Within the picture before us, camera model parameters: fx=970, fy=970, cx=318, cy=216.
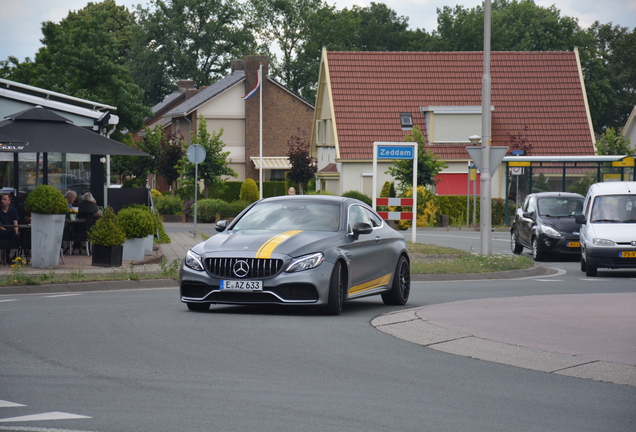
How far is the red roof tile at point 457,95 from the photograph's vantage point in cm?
5194

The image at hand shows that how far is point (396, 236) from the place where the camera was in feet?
45.3

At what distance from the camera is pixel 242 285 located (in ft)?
36.8

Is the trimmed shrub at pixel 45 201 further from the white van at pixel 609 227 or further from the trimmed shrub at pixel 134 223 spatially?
the white van at pixel 609 227

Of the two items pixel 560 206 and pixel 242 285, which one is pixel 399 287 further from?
pixel 560 206

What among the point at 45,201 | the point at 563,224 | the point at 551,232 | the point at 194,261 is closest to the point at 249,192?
the point at 563,224

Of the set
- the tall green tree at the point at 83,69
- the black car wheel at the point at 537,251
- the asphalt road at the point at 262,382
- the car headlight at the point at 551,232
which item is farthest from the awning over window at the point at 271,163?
the asphalt road at the point at 262,382

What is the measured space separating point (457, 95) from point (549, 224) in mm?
29503

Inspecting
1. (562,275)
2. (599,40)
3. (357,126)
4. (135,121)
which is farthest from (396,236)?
(599,40)

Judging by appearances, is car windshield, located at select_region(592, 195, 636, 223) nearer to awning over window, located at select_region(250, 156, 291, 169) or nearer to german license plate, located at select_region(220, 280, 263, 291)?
german license plate, located at select_region(220, 280, 263, 291)

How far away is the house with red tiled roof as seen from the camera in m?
51.5

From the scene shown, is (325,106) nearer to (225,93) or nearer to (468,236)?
(225,93)

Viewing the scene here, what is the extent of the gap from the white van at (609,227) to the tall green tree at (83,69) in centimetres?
3905

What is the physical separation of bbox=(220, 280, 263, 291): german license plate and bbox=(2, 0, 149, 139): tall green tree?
4541 cm

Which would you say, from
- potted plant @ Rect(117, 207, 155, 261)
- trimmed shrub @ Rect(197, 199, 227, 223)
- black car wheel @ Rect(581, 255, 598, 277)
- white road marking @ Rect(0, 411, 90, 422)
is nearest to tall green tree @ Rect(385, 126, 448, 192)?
trimmed shrub @ Rect(197, 199, 227, 223)
